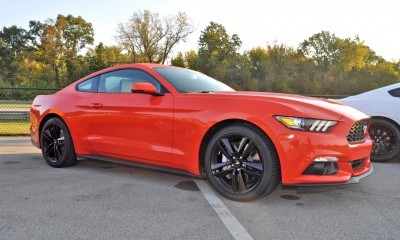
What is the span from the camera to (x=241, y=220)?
2922 millimetres

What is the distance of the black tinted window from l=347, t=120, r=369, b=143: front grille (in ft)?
10.8

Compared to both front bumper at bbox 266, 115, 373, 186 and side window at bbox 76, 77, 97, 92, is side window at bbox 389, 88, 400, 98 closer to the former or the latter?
front bumper at bbox 266, 115, 373, 186

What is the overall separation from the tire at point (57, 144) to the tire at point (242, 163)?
2282 mm

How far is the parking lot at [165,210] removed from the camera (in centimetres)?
266

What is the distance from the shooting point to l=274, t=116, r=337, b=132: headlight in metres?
3.08

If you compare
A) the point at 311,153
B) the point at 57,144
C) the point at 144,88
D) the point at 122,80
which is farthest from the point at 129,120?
the point at 311,153

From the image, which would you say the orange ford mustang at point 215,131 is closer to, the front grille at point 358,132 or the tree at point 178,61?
the front grille at point 358,132

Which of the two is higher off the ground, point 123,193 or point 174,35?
point 174,35

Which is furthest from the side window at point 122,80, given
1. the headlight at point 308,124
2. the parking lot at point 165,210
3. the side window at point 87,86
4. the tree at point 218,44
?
the tree at point 218,44

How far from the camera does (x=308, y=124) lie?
3090 mm

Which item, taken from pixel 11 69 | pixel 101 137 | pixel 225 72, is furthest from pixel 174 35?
pixel 101 137

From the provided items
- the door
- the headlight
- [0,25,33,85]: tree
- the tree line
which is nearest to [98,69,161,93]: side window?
the door

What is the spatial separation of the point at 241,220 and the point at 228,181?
2.05 ft

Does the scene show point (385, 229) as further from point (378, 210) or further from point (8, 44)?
point (8, 44)
